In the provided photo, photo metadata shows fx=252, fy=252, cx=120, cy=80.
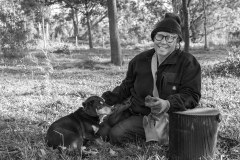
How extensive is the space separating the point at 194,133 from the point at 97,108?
1.55 metres

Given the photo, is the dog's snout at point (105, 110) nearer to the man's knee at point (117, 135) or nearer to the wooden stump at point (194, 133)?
the man's knee at point (117, 135)

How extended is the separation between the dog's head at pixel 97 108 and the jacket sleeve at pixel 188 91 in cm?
118

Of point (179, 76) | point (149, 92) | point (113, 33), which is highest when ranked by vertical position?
point (113, 33)

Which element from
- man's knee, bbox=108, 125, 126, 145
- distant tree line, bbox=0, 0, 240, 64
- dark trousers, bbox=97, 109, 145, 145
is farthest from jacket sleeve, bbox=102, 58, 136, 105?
distant tree line, bbox=0, 0, 240, 64

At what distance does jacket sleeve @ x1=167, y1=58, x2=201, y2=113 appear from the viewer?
3.00 meters

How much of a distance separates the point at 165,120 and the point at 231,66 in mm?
6468

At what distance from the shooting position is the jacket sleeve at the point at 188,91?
3.00 meters

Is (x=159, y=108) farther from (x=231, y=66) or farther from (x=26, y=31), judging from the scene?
(x=26, y=31)

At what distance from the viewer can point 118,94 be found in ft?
13.5

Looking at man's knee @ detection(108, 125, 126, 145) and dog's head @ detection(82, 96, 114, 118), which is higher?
dog's head @ detection(82, 96, 114, 118)

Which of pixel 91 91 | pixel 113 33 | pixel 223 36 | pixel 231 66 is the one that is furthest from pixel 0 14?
pixel 223 36

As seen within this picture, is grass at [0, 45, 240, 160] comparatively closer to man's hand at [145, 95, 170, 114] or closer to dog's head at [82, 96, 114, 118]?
dog's head at [82, 96, 114, 118]

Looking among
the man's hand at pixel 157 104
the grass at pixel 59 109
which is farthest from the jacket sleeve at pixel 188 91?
the grass at pixel 59 109

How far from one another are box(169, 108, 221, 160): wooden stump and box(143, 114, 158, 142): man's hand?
1.28 feet
